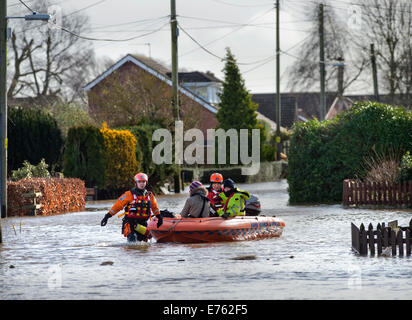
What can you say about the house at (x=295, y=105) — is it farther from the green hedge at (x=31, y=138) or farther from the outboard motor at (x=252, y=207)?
the outboard motor at (x=252, y=207)

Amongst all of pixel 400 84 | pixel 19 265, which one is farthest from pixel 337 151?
pixel 400 84

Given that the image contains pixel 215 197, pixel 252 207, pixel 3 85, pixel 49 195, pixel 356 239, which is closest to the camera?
pixel 356 239

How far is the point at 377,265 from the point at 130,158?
83.4ft

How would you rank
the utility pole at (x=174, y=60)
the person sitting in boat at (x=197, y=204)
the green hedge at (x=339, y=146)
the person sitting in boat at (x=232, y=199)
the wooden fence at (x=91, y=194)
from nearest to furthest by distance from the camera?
the person sitting in boat at (x=197, y=204)
the person sitting in boat at (x=232, y=199)
the green hedge at (x=339, y=146)
the wooden fence at (x=91, y=194)
the utility pole at (x=174, y=60)

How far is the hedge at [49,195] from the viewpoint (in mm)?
28859

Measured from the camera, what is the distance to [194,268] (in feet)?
49.3

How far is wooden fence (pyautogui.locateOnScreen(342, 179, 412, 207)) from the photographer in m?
30.1

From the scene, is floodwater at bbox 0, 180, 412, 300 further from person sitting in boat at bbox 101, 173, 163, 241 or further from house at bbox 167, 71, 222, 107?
house at bbox 167, 71, 222, 107

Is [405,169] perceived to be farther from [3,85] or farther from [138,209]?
[138,209]

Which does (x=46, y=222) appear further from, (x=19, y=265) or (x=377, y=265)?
(x=377, y=265)

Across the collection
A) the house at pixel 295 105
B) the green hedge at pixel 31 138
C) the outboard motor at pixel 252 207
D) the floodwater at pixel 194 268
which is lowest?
the floodwater at pixel 194 268

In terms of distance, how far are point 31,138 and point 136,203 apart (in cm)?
2036

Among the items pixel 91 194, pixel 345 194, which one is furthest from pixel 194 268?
pixel 91 194

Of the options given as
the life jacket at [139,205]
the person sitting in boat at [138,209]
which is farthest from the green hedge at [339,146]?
the life jacket at [139,205]
